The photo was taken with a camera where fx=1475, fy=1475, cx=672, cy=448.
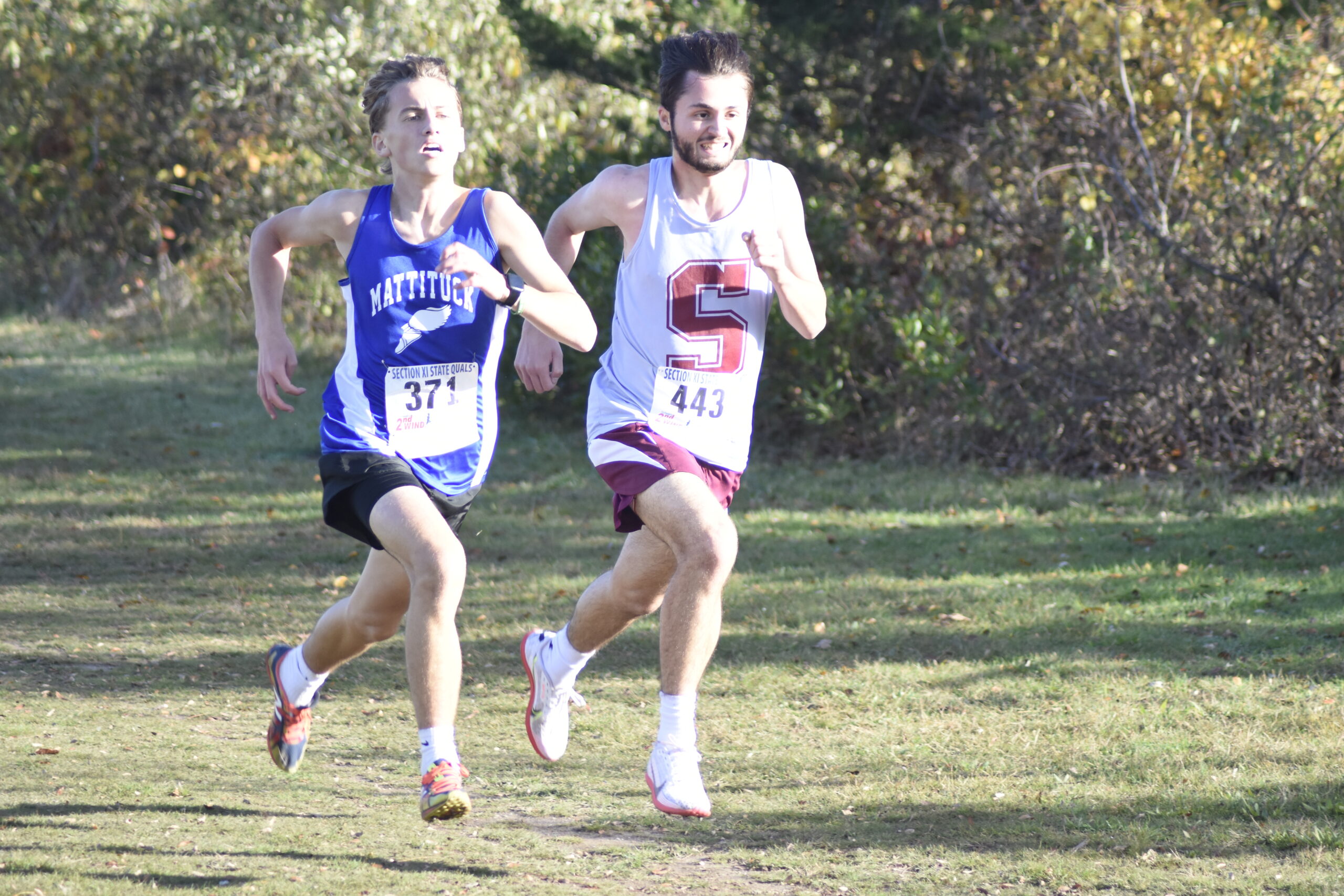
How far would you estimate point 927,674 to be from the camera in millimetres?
6117

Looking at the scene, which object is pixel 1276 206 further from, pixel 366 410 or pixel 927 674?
pixel 366 410

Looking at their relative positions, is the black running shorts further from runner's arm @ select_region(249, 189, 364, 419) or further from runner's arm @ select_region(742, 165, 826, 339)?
runner's arm @ select_region(742, 165, 826, 339)

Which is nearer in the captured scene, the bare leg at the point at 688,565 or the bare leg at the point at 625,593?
the bare leg at the point at 688,565

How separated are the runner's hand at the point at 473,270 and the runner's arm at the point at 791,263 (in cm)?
72

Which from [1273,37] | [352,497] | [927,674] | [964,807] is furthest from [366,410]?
[1273,37]

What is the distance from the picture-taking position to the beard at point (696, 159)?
434 centimetres

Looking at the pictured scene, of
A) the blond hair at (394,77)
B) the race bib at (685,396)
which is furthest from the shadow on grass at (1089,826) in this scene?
the blond hair at (394,77)

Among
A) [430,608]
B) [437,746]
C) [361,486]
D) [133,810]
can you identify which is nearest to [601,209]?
[361,486]

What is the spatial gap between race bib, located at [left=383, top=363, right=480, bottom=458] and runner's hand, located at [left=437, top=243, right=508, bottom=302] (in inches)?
15.3

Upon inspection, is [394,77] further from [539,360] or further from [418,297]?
[539,360]

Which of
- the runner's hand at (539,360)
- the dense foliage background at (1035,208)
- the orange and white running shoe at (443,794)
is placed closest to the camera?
the orange and white running shoe at (443,794)

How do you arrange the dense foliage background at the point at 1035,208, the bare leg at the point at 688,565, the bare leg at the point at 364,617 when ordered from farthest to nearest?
the dense foliage background at the point at 1035,208, the bare leg at the point at 364,617, the bare leg at the point at 688,565

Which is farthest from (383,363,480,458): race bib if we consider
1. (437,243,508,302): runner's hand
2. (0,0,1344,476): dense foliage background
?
(0,0,1344,476): dense foliage background

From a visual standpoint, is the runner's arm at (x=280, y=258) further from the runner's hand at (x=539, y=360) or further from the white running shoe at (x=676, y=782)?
the white running shoe at (x=676, y=782)
